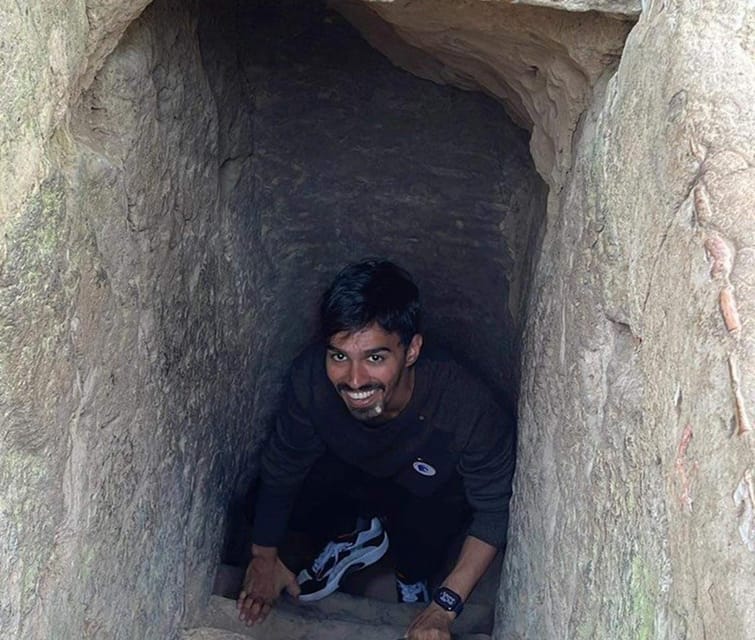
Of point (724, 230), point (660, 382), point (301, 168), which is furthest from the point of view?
point (301, 168)

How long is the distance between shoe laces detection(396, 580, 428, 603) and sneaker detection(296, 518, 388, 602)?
11cm

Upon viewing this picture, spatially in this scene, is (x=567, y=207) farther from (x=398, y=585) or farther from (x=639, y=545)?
(x=398, y=585)

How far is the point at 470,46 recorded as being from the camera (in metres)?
1.62

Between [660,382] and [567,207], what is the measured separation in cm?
53

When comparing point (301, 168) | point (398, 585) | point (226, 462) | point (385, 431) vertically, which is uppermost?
point (301, 168)

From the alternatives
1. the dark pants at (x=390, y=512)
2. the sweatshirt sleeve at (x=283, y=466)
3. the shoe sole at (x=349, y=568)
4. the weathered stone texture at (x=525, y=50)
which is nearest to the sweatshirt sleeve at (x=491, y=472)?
the dark pants at (x=390, y=512)

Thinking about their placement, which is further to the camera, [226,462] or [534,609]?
[226,462]

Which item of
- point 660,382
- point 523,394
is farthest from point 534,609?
point 660,382

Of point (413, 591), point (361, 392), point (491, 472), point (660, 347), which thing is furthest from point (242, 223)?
point (660, 347)

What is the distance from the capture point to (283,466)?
7.25 ft

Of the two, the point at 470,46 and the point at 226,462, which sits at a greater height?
the point at 470,46

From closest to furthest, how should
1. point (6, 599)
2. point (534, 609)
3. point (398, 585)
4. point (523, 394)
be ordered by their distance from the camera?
point (6, 599) < point (534, 609) < point (523, 394) < point (398, 585)

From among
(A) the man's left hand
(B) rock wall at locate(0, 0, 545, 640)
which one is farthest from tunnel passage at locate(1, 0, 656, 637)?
(A) the man's left hand

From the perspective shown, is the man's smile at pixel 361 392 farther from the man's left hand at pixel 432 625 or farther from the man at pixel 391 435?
the man's left hand at pixel 432 625
